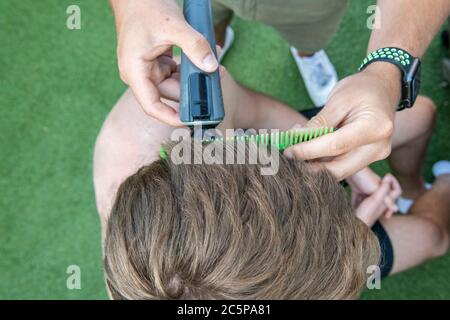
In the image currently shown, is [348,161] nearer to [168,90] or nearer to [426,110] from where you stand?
[168,90]

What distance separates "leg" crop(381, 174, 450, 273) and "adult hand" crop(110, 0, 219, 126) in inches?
28.0

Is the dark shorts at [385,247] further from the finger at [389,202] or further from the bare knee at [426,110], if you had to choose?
the bare knee at [426,110]

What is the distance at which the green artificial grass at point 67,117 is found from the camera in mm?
1473

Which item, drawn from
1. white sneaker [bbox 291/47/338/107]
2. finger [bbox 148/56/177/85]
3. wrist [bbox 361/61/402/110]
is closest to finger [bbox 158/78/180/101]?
finger [bbox 148/56/177/85]

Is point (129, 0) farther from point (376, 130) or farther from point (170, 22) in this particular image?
point (376, 130)

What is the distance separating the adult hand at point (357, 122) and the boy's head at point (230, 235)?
4 cm

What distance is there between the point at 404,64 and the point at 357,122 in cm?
18

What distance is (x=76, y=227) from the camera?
1500mm

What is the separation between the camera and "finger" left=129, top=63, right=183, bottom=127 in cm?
68

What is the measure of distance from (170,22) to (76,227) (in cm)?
104

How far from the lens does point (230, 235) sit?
61 centimetres

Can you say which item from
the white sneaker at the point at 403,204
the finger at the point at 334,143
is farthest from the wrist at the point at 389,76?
the white sneaker at the point at 403,204
